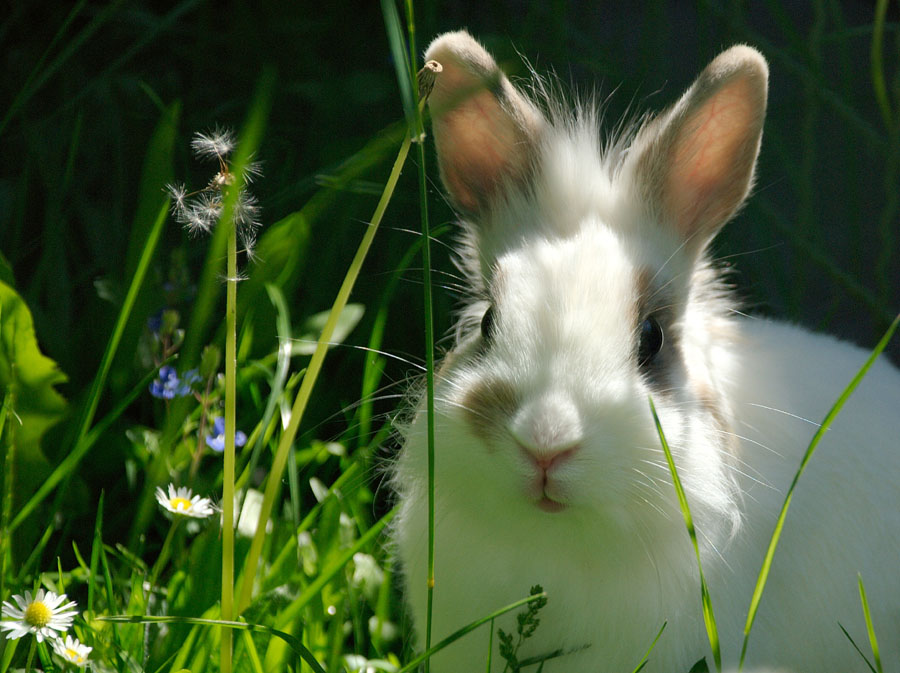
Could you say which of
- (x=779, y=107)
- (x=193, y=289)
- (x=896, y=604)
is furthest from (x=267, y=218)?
(x=896, y=604)

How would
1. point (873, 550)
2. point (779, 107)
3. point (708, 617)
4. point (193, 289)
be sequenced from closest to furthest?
point (708, 617)
point (873, 550)
point (193, 289)
point (779, 107)

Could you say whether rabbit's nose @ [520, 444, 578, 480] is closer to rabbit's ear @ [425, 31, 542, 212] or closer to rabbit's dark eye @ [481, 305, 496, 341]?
rabbit's dark eye @ [481, 305, 496, 341]

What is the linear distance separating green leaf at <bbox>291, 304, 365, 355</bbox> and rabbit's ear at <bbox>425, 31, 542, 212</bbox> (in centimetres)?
63

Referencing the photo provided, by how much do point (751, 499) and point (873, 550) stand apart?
442mm

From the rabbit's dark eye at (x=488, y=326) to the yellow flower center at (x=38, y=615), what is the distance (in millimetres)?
1099

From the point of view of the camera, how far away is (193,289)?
3414 mm

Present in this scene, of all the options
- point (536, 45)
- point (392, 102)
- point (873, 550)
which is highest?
point (536, 45)

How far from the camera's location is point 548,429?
6.77ft

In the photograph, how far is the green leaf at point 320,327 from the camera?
323 cm

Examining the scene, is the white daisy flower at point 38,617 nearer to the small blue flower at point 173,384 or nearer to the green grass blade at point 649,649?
the small blue flower at point 173,384

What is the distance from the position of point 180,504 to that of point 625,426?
1.07m

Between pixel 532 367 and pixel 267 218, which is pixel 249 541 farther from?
pixel 267 218

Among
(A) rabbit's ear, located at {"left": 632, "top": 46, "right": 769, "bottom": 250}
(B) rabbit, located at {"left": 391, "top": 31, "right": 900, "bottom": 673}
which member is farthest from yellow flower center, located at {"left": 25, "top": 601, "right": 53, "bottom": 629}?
(A) rabbit's ear, located at {"left": 632, "top": 46, "right": 769, "bottom": 250}

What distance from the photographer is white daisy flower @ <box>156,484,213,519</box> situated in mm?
2447
